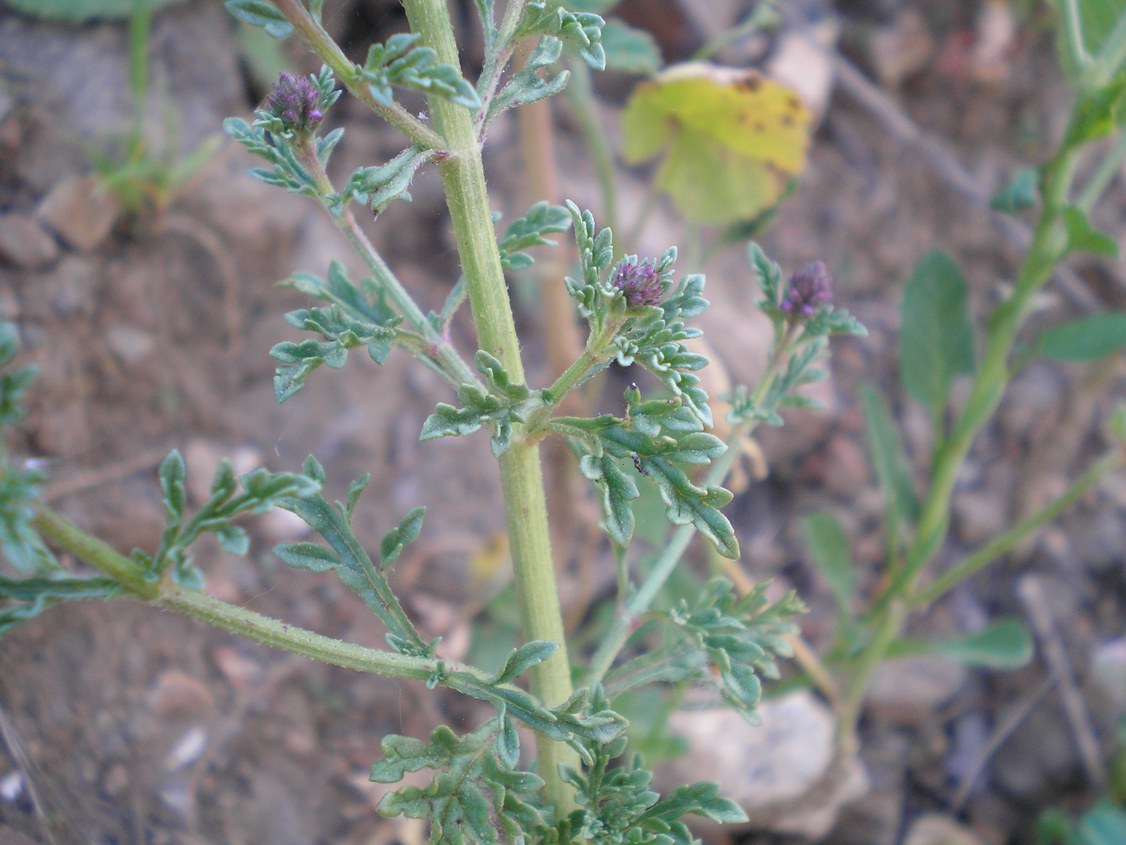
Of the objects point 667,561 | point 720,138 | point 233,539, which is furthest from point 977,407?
point 233,539

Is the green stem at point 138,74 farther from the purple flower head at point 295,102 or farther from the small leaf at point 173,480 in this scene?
the small leaf at point 173,480

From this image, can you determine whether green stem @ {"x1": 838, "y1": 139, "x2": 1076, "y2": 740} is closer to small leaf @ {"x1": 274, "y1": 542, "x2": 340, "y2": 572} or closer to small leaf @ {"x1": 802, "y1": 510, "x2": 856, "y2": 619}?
small leaf @ {"x1": 802, "y1": 510, "x2": 856, "y2": 619}

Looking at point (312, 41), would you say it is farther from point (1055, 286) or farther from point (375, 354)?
point (1055, 286)

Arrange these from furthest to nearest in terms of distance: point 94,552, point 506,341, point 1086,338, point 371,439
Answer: point 371,439
point 1086,338
point 506,341
point 94,552

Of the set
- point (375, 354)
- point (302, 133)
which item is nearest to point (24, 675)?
point (375, 354)

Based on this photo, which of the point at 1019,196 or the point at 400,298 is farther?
the point at 1019,196

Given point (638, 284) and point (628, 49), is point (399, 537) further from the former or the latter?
point (628, 49)
